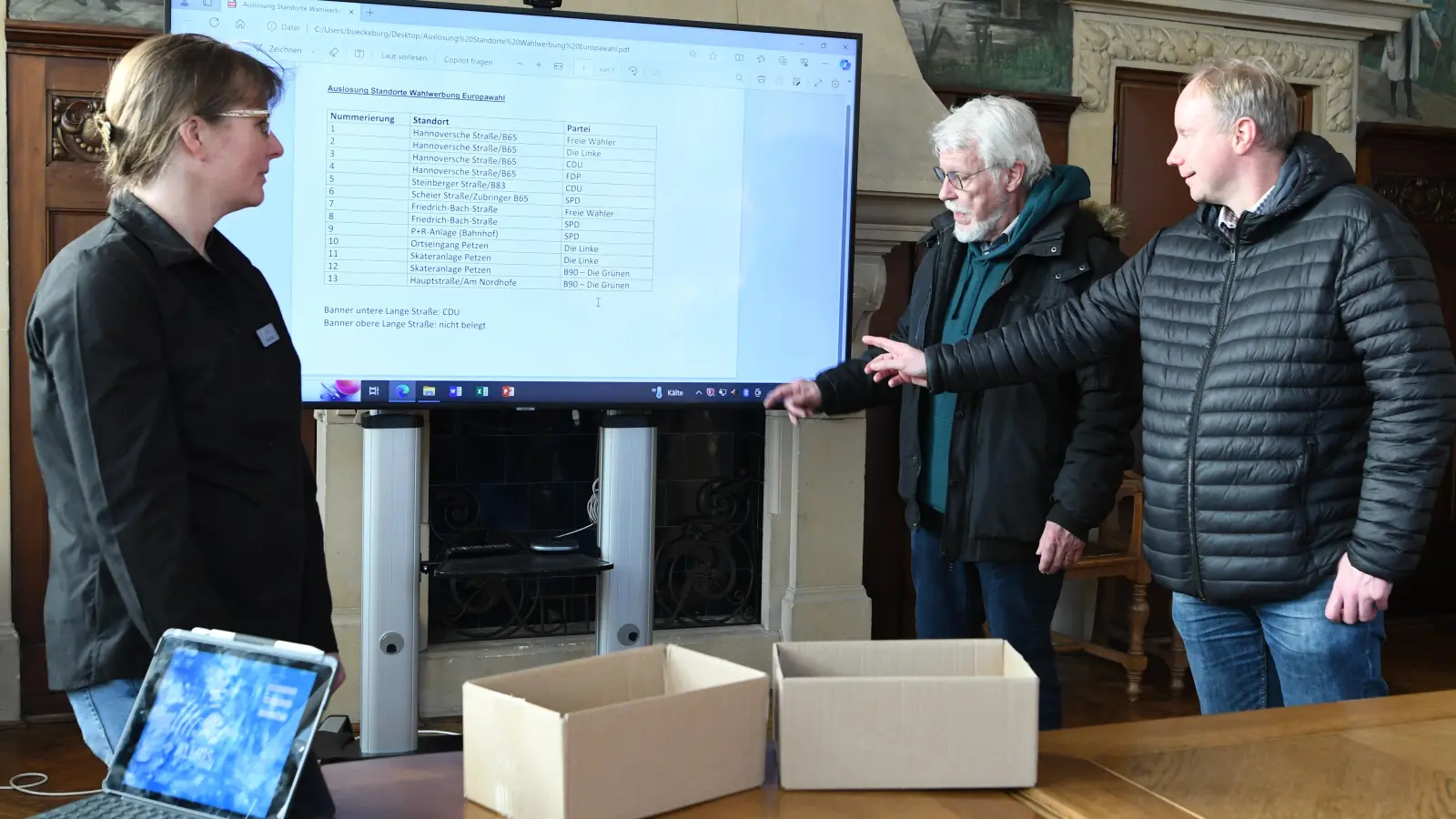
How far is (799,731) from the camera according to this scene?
1244 millimetres

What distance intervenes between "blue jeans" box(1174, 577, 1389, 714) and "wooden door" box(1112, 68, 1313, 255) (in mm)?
2574

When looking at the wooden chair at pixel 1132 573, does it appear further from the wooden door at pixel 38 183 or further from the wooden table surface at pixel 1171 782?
the wooden door at pixel 38 183

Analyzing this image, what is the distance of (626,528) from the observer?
9.80ft

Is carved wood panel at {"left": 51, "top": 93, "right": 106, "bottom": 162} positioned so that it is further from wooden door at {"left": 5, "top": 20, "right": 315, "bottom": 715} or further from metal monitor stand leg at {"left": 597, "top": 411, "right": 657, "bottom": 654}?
metal monitor stand leg at {"left": 597, "top": 411, "right": 657, "bottom": 654}

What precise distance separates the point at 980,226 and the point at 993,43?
2.05m

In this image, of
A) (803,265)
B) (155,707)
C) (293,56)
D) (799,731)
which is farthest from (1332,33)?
(155,707)

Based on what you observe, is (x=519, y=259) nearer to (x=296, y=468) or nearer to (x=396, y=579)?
(x=396, y=579)

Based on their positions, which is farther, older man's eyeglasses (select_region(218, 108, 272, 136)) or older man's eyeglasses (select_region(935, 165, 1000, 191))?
older man's eyeglasses (select_region(935, 165, 1000, 191))

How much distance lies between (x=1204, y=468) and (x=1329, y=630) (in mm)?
296

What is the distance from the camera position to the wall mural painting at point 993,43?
404 cm

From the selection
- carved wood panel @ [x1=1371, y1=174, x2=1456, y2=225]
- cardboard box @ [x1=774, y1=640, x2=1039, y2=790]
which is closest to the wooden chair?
carved wood panel @ [x1=1371, y1=174, x2=1456, y2=225]

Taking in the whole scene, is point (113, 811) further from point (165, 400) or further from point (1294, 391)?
point (1294, 391)

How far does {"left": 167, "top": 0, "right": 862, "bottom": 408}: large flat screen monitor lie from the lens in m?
2.58

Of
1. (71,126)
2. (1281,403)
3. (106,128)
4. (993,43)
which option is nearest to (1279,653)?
(1281,403)
